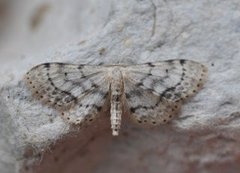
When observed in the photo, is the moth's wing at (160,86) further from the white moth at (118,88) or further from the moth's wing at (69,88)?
the moth's wing at (69,88)

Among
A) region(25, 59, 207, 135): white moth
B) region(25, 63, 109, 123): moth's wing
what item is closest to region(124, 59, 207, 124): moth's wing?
region(25, 59, 207, 135): white moth

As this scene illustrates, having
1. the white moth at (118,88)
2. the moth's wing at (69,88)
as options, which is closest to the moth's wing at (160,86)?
the white moth at (118,88)

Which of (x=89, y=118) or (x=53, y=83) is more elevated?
(x=53, y=83)

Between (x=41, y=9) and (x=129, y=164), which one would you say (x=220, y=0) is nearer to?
(x=129, y=164)

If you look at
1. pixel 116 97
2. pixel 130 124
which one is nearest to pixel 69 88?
pixel 116 97

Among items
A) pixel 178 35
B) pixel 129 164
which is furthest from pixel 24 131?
pixel 178 35

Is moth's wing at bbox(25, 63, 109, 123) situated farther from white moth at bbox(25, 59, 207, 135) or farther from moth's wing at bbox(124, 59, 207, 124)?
moth's wing at bbox(124, 59, 207, 124)
